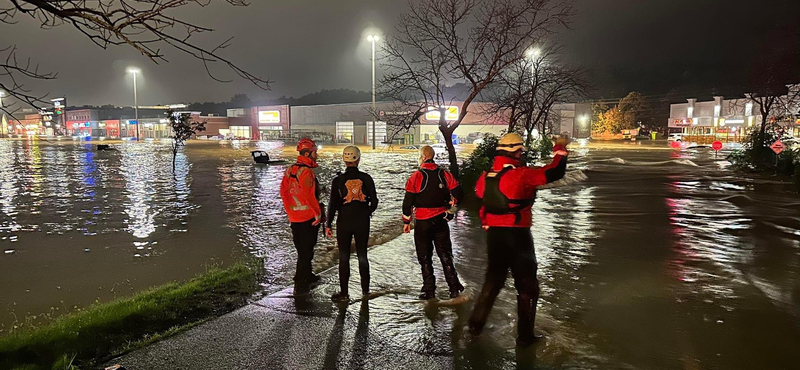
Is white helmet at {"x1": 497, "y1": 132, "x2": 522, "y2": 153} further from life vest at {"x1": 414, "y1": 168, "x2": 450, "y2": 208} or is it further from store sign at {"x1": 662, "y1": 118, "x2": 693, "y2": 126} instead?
store sign at {"x1": 662, "y1": 118, "x2": 693, "y2": 126}

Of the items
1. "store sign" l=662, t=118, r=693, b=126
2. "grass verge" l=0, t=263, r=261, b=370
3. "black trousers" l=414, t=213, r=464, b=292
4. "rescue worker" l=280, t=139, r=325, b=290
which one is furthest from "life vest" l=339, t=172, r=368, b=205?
"store sign" l=662, t=118, r=693, b=126

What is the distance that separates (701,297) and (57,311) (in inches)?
302

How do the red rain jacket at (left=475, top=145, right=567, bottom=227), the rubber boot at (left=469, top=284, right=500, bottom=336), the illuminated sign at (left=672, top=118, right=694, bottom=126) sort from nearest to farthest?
the red rain jacket at (left=475, top=145, right=567, bottom=227), the rubber boot at (left=469, top=284, right=500, bottom=336), the illuminated sign at (left=672, top=118, right=694, bottom=126)

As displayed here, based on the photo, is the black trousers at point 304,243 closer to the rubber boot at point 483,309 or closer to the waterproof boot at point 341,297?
the waterproof boot at point 341,297

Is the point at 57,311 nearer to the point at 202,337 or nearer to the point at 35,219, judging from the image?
the point at 202,337

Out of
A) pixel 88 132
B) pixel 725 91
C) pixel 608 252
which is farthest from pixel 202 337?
pixel 88 132

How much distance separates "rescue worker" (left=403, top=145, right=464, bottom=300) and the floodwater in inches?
16.5

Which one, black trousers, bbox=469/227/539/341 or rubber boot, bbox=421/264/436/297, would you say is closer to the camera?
black trousers, bbox=469/227/539/341

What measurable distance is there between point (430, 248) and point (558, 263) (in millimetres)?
2642

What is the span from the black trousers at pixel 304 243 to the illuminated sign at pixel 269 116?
81.0 meters

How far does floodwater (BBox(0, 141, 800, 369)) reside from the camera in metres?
4.82

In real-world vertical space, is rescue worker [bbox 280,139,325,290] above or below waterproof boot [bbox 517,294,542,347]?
above

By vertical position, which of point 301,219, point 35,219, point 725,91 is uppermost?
point 725,91

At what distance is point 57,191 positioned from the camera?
719 inches
